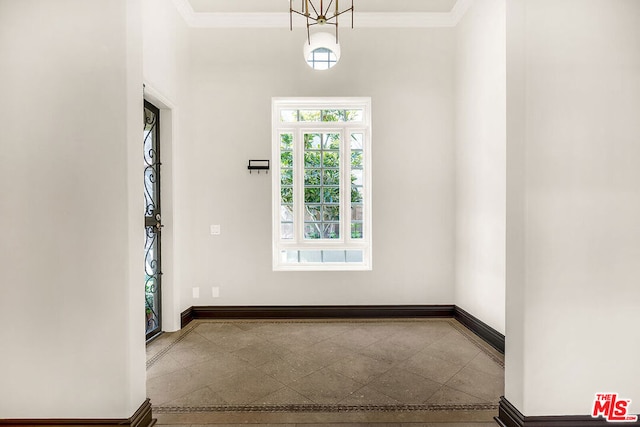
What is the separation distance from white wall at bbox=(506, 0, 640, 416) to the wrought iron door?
314 cm

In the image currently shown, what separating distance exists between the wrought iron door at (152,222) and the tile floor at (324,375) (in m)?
0.31

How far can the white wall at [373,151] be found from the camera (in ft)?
11.9

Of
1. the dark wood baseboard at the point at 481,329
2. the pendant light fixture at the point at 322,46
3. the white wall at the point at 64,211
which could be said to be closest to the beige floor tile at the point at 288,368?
the white wall at the point at 64,211

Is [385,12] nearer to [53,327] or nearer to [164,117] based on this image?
[164,117]

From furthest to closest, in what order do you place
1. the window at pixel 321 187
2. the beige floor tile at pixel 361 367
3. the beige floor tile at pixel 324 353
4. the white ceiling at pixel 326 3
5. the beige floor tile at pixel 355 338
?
the window at pixel 321 187 < the white ceiling at pixel 326 3 < the beige floor tile at pixel 355 338 < the beige floor tile at pixel 324 353 < the beige floor tile at pixel 361 367

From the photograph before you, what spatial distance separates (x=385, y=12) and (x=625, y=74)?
2.66 m

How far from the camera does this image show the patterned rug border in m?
1.98

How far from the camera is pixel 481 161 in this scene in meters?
3.05

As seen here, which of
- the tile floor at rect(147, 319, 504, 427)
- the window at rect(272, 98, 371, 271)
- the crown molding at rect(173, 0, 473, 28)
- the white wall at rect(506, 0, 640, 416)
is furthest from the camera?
the window at rect(272, 98, 371, 271)

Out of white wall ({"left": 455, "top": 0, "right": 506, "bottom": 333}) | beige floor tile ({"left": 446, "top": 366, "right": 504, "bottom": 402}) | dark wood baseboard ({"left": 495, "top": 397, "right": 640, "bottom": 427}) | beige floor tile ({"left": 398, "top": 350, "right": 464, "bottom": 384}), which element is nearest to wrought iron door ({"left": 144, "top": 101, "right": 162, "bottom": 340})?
beige floor tile ({"left": 398, "top": 350, "right": 464, "bottom": 384})

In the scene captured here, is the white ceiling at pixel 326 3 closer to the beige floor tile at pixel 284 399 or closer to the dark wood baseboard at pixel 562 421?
the beige floor tile at pixel 284 399

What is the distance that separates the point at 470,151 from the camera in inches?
129

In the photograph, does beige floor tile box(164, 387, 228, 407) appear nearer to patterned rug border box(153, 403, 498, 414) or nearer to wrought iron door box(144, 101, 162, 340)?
patterned rug border box(153, 403, 498, 414)

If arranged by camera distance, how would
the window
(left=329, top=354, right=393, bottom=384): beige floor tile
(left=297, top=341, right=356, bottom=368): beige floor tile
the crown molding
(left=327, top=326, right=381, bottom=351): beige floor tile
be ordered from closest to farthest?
(left=329, top=354, right=393, bottom=384): beige floor tile → (left=297, top=341, right=356, bottom=368): beige floor tile → (left=327, top=326, right=381, bottom=351): beige floor tile → the crown molding → the window
